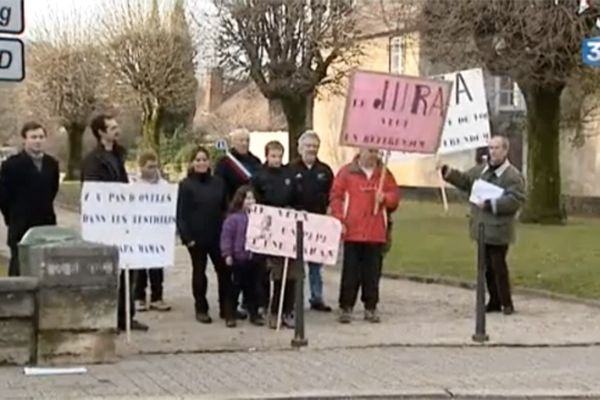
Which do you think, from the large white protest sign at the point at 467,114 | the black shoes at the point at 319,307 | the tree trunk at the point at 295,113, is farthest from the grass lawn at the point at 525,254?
the tree trunk at the point at 295,113

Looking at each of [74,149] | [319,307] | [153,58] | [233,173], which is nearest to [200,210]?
[233,173]

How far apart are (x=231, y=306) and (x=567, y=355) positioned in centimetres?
343

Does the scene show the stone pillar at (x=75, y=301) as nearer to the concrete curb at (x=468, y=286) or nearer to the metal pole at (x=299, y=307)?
the metal pole at (x=299, y=307)

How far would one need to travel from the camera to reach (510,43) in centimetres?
2530

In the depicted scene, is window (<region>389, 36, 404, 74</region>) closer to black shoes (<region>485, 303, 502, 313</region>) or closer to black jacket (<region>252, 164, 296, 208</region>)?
black shoes (<region>485, 303, 502, 313</region>)

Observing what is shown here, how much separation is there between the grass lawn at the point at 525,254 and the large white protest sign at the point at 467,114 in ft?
9.99

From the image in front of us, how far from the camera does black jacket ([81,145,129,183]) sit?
11.9 m

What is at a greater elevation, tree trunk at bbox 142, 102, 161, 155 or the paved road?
tree trunk at bbox 142, 102, 161, 155

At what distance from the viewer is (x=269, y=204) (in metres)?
12.8

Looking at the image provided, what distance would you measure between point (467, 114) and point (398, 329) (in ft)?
8.23

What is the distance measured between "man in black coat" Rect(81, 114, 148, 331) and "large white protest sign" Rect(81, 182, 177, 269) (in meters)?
0.27

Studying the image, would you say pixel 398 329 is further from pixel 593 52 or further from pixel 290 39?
pixel 290 39

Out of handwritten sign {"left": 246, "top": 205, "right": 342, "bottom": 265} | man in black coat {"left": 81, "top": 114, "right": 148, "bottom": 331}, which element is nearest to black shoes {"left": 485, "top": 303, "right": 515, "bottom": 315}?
handwritten sign {"left": 246, "top": 205, "right": 342, "bottom": 265}

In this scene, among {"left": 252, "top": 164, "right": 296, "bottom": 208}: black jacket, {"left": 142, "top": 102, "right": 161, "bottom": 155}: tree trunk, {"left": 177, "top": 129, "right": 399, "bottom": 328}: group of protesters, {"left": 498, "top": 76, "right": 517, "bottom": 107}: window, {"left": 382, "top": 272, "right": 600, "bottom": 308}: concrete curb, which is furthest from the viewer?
{"left": 142, "top": 102, "right": 161, "bottom": 155}: tree trunk
